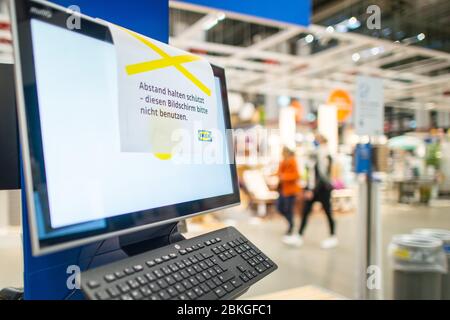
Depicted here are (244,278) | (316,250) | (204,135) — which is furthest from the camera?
(316,250)

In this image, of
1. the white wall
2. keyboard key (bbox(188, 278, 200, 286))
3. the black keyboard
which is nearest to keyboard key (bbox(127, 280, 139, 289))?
the black keyboard

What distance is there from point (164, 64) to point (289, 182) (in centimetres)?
514

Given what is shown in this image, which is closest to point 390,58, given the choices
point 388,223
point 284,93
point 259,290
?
point 388,223

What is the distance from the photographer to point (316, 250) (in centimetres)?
529

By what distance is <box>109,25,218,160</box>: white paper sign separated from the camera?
0.75 metres

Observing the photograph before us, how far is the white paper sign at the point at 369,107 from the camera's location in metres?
3.16

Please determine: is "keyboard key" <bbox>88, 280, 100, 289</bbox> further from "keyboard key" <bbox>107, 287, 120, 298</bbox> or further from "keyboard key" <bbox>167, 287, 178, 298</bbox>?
"keyboard key" <bbox>167, 287, 178, 298</bbox>

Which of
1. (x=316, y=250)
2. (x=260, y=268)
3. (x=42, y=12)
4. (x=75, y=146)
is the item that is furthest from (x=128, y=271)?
(x=316, y=250)

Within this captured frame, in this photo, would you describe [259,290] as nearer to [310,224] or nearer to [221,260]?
[221,260]

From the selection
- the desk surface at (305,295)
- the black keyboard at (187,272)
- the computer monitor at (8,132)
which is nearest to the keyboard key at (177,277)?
the black keyboard at (187,272)

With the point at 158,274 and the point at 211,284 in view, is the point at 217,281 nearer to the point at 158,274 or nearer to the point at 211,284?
the point at 211,284

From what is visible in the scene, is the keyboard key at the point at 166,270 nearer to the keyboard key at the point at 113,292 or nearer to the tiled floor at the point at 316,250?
the keyboard key at the point at 113,292

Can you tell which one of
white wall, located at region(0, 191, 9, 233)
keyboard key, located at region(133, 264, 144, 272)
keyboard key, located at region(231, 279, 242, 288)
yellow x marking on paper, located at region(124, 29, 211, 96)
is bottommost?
white wall, located at region(0, 191, 9, 233)

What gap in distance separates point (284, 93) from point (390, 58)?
4927 mm
